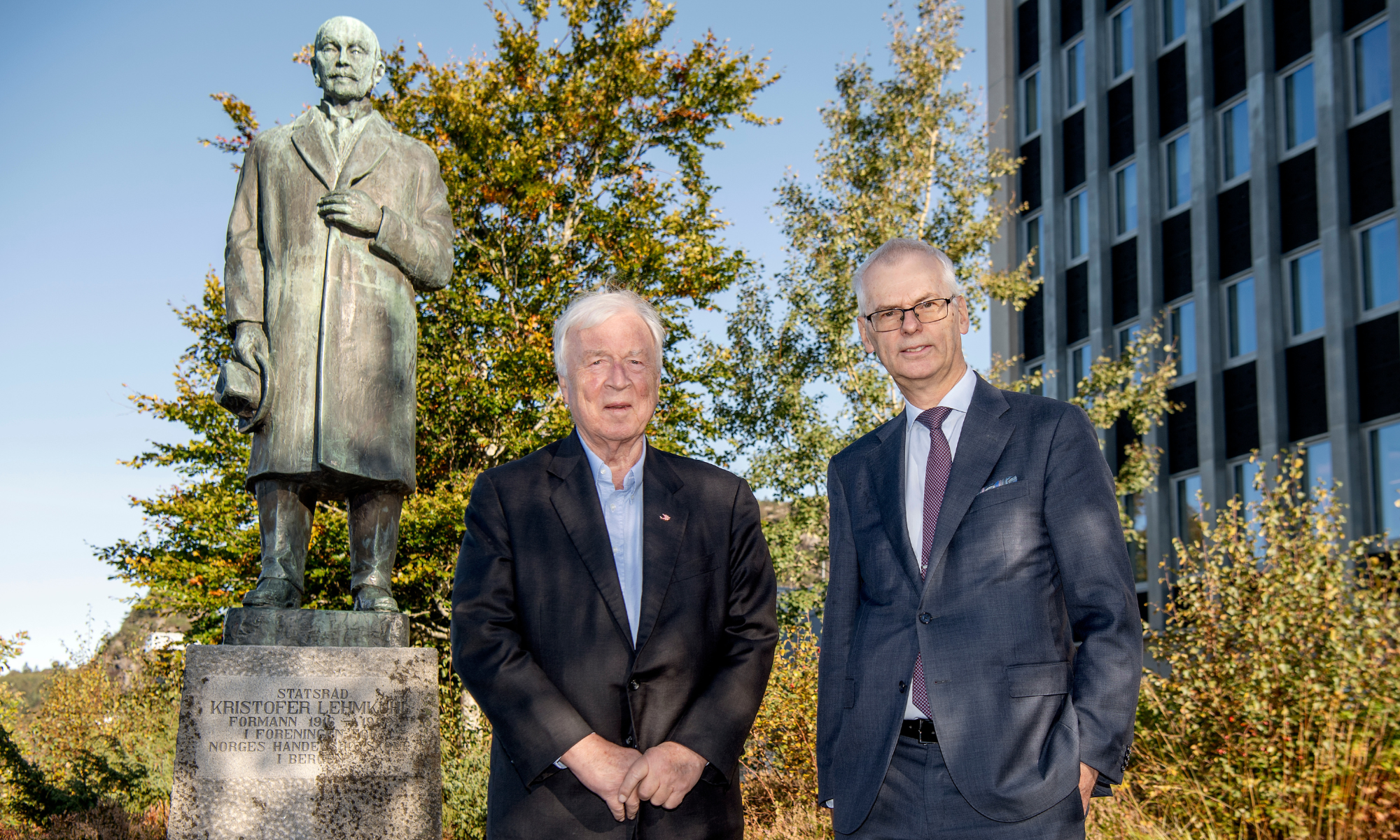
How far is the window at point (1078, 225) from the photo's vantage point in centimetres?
2636

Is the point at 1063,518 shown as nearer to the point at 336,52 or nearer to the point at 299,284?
the point at 299,284

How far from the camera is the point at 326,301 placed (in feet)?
16.7

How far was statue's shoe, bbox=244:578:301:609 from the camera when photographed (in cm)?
486

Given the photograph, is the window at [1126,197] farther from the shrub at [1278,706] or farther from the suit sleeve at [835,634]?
the suit sleeve at [835,634]

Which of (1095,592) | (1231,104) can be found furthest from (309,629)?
(1231,104)

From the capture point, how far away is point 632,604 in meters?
3.19

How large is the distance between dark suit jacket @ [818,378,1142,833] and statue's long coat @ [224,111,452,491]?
270cm

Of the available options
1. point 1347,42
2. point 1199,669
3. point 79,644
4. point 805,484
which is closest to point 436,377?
point 805,484

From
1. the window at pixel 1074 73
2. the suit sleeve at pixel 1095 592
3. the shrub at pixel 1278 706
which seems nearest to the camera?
the suit sleeve at pixel 1095 592

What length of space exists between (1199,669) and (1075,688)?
19.4 ft

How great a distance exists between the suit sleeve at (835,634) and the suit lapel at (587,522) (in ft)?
1.89

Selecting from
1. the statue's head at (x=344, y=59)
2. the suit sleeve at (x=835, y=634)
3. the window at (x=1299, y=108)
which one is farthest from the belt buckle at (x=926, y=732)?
the window at (x=1299, y=108)

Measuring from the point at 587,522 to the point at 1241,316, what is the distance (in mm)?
21805

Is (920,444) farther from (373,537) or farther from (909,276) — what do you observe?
(373,537)
